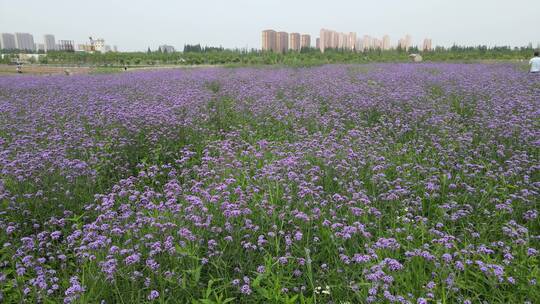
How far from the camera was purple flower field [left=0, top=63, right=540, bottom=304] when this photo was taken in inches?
103

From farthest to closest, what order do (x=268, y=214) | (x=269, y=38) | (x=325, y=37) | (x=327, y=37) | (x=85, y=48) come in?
(x=85, y=48)
(x=327, y=37)
(x=325, y=37)
(x=269, y=38)
(x=268, y=214)

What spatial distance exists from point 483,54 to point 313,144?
4601 cm

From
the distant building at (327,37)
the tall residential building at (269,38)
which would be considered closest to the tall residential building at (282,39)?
the tall residential building at (269,38)

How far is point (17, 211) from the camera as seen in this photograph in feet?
12.5

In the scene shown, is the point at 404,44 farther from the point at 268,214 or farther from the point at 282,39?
the point at 268,214

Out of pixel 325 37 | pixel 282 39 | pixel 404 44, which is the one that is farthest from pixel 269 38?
pixel 404 44

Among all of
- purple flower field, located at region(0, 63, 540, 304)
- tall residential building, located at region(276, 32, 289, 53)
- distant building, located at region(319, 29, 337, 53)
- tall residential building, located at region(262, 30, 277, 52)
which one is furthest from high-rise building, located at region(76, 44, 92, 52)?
purple flower field, located at region(0, 63, 540, 304)

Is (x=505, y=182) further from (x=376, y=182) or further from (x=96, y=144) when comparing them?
(x=96, y=144)

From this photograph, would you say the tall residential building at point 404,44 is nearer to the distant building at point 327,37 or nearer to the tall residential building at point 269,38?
the distant building at point 327,37

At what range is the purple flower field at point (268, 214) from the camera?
2617mm

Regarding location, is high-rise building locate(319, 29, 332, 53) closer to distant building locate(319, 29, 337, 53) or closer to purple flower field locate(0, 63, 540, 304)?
distant building locate(319, 29, 337, 53)

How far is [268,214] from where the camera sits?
3363mm

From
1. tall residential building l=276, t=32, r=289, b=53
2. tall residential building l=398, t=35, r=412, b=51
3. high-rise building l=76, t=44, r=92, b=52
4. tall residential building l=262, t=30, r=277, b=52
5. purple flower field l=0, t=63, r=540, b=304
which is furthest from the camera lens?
tall residential building l=276, t=32, r=289, b=53

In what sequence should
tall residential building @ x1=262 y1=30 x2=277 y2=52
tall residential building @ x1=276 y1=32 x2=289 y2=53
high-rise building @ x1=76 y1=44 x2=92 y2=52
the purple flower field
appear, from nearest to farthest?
the purple flower field → high-rise building @ x1=76 y1=44 x2=92 y2=52 → tall residential building @ x1=262 y1=30 x2=277 y2=52 → tall residential building @ x1=276 y1=32 x2=289 y2=53
